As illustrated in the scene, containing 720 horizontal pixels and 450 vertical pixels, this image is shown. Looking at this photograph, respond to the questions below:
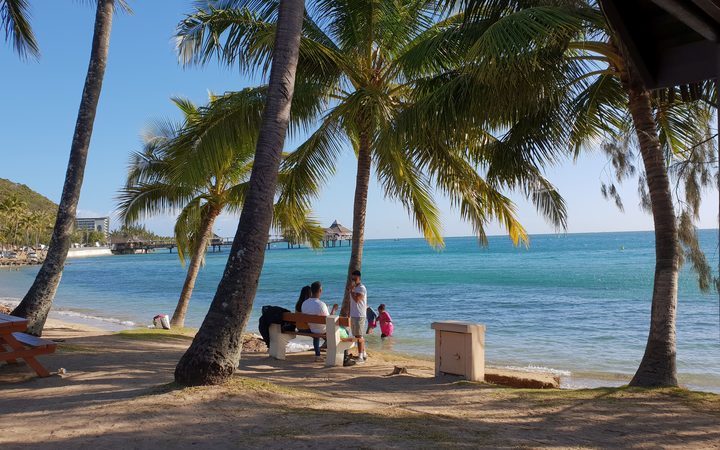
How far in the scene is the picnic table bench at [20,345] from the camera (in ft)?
20.2

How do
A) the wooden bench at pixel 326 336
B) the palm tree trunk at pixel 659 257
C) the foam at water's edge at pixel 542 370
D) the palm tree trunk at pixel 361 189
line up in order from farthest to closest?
the foam at water's edge at pixel 542 370, the palm tree trunk at pixel 361 189, the wooden bench at pixel 326 336, the palm tree trunk at pixel 659 257

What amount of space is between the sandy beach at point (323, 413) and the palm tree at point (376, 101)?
3.84 metres

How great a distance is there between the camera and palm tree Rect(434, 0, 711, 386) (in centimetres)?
662

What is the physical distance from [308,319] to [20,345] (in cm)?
383

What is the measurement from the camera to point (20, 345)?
638 cm

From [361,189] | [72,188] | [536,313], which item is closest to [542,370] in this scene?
[361,189]

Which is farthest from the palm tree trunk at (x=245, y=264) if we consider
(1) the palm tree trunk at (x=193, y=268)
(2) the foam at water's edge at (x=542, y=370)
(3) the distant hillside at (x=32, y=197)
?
(3) the distant hillside at (x=32, y=197)

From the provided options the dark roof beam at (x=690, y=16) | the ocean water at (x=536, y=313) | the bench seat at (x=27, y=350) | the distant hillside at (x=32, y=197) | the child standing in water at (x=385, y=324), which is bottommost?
the ocean water at (x=536, y=313)

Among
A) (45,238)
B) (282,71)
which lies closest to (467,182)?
(282,71)

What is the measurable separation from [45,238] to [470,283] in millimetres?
117681

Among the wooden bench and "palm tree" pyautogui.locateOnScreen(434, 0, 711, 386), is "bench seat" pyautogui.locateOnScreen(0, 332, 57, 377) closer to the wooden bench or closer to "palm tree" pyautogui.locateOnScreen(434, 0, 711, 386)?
the wooden bench

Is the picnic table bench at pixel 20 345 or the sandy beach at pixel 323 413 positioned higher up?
the picnic table bench at pixel 20 345

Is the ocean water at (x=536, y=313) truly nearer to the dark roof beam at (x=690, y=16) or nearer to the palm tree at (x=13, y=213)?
the dark roof beam at (x=690, y=16)

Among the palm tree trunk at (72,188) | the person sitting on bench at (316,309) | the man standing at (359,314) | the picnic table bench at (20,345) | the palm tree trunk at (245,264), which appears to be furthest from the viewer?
the man standing at (359,314)
